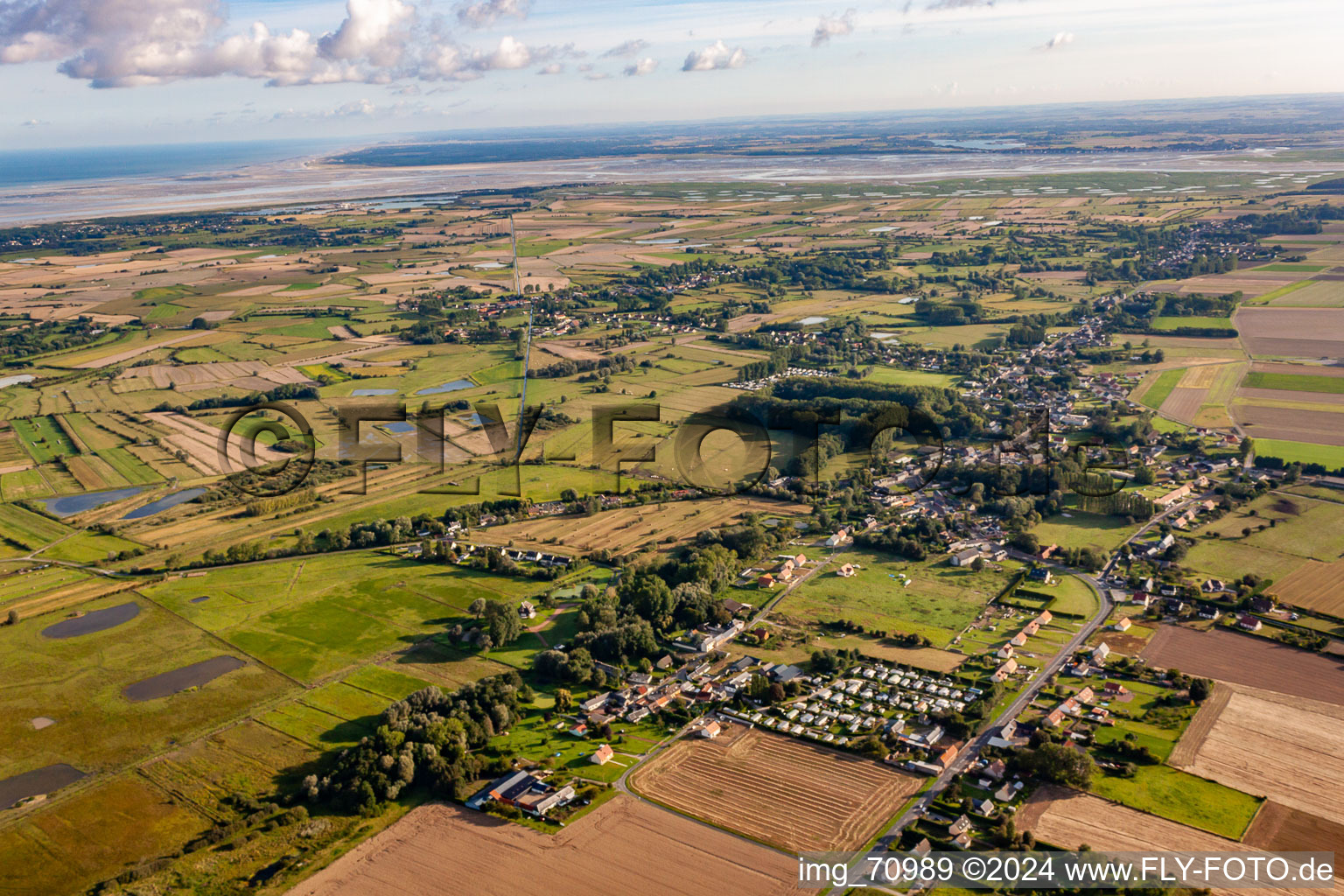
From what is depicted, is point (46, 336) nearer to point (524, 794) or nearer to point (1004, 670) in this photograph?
point (524, 794)

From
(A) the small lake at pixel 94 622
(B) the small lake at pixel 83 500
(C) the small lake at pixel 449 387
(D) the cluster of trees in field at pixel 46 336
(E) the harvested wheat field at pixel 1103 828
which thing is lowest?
(E) the harvested wheat field at pixel 1103 828

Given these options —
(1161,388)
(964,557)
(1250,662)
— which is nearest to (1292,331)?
(1161,388)

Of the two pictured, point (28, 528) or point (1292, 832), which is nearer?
point (1292, 832)

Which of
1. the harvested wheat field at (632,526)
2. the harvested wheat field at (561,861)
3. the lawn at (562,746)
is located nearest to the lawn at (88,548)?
the harvested wheat field at (632,526)

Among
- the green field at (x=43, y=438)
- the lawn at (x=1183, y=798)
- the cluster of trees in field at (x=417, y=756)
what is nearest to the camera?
the lawn at (x=1183, y=798)

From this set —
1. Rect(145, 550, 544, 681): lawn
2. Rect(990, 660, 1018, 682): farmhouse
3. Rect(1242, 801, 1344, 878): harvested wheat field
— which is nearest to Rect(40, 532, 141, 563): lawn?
Rect(145, 550, 544, 681): lawn

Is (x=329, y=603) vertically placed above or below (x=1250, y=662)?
above

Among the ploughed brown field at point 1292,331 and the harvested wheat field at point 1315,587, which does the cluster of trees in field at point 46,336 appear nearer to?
the harvested wheat field at point 1315,587
